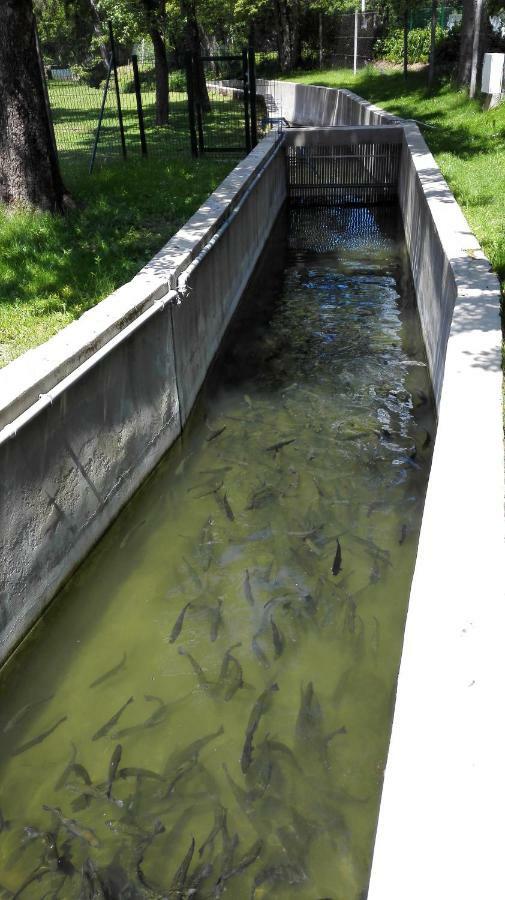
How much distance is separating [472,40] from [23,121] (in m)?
16.3

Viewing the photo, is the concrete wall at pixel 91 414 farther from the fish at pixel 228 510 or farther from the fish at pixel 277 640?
the fish at pixel 277 640

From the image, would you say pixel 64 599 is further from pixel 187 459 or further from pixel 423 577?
pixel 423 577

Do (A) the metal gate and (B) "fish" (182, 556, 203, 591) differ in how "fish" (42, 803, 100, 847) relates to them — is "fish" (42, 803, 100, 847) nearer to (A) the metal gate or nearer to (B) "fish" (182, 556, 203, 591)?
(B) "fish" (182, 556, 203, 591)

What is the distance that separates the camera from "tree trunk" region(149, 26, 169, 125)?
23297mm

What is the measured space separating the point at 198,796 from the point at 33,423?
2.47 meters

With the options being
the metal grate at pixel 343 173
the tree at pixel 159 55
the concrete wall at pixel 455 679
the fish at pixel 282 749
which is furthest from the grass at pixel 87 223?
the concrete wall at pixel 455 679

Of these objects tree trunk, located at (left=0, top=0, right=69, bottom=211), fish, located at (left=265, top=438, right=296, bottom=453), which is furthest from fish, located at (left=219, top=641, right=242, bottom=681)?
tree trunk, located at (left=0, top=0, right=69, bottom=211)

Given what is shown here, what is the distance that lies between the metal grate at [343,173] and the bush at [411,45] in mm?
16457

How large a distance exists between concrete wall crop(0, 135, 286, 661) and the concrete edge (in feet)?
0.03

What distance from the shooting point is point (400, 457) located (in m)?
7.77

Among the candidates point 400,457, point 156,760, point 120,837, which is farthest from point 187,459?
point 120,837

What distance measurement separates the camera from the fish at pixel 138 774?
15.1ft

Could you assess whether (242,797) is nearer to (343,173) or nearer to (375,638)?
(375,638)

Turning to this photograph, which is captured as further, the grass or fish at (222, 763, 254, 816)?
the grass
